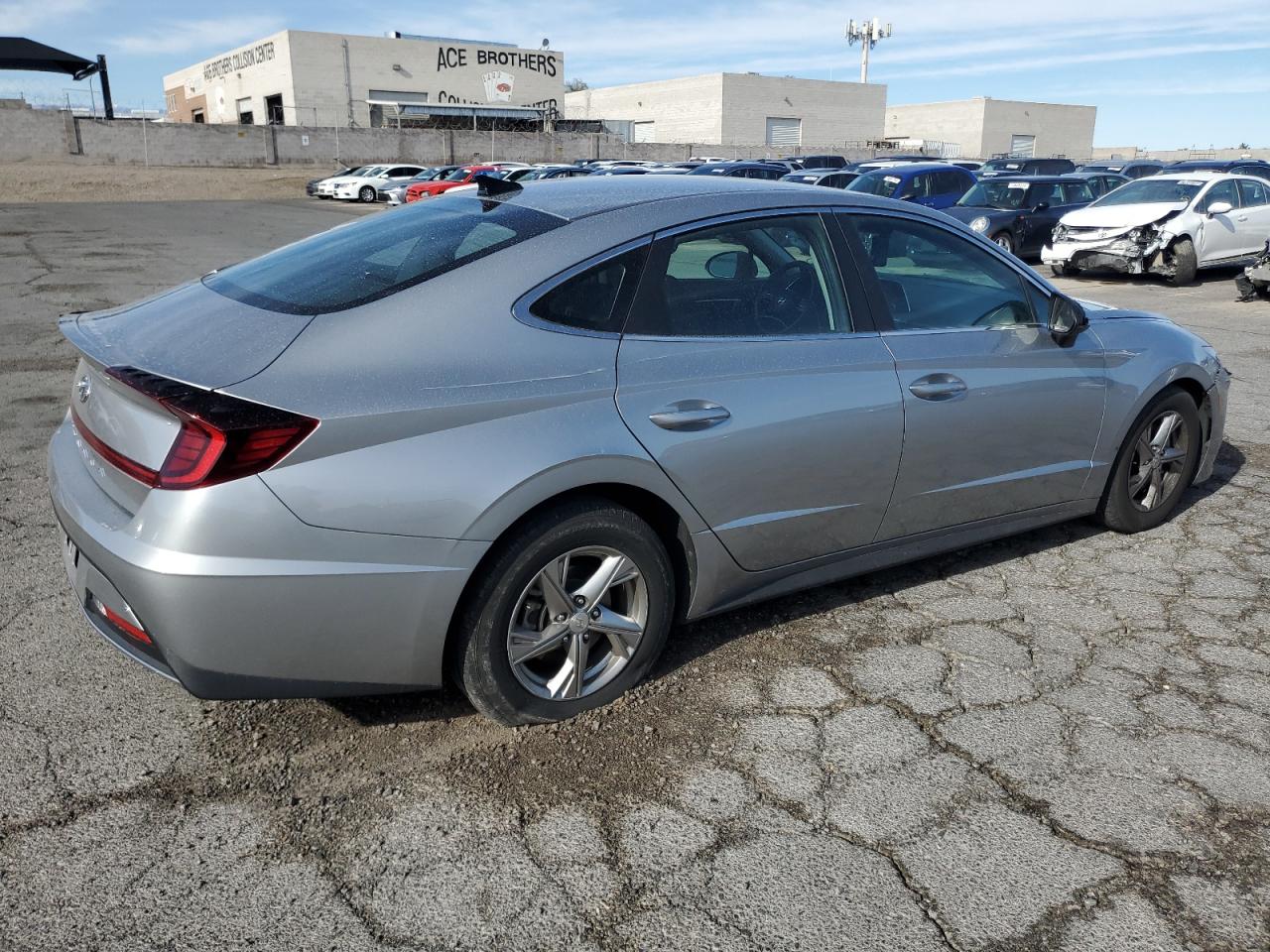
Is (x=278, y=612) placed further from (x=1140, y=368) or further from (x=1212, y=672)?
(x=1140, y=368)

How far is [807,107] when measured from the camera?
7181cm

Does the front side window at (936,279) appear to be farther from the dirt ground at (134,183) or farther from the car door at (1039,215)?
the dirt ground at (134,183)

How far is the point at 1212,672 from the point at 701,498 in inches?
77.5

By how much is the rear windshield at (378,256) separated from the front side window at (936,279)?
1.30 m

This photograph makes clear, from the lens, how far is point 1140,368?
4516 millimetres

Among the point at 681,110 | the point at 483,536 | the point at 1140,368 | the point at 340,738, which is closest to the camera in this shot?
the point at 483,536

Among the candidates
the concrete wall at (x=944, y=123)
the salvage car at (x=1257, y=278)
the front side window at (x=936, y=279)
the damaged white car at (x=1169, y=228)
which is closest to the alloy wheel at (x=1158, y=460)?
the front side window at (x=936, y=279)

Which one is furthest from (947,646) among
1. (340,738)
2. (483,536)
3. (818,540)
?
(340,738)

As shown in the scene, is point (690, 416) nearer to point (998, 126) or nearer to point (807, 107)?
point (807, 107)

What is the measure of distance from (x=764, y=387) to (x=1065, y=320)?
5.27 feet

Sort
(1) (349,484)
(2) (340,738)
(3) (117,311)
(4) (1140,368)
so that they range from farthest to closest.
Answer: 1. (4) (1140,368)
2. (3) (117,311)
3. (2) (340,738)
4. (1) (349,484)

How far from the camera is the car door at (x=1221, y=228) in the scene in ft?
49.3

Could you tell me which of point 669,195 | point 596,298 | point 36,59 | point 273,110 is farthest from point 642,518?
point 273,110

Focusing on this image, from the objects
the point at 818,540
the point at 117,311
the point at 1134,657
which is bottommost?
the point at 1134,657
